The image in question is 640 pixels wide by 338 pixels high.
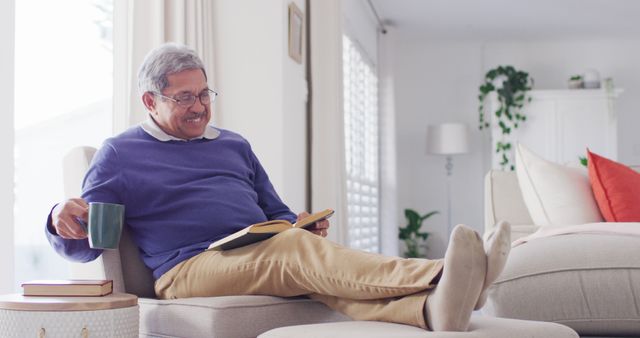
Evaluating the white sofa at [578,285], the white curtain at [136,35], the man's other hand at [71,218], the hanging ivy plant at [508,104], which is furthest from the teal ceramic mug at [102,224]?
the hanging ivy plant at [508,104]

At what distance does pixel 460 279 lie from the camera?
1694mm

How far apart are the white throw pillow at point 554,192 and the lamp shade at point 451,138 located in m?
5.08

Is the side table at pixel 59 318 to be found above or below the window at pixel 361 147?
below

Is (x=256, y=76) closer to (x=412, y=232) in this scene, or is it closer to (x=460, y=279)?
(x=460, y=279)

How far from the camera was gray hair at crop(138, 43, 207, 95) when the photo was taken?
247 centimetres

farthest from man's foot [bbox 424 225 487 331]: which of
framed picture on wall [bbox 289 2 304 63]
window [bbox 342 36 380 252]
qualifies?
window [bbox 342 36 380 252]

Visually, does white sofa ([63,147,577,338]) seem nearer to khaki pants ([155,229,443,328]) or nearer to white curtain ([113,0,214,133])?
khaki pants ([155,229,443,328])

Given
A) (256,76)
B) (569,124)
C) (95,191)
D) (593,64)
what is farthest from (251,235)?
(593,64)

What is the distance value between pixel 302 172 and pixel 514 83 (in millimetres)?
4496

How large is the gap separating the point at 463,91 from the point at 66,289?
7.54 m

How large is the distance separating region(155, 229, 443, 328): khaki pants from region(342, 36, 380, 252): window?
378cm

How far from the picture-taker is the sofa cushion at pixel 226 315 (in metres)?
1.95

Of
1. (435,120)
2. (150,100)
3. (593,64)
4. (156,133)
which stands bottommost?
(156,133)

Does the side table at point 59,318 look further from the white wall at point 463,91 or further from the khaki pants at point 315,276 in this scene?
the white wall at point 463,91
